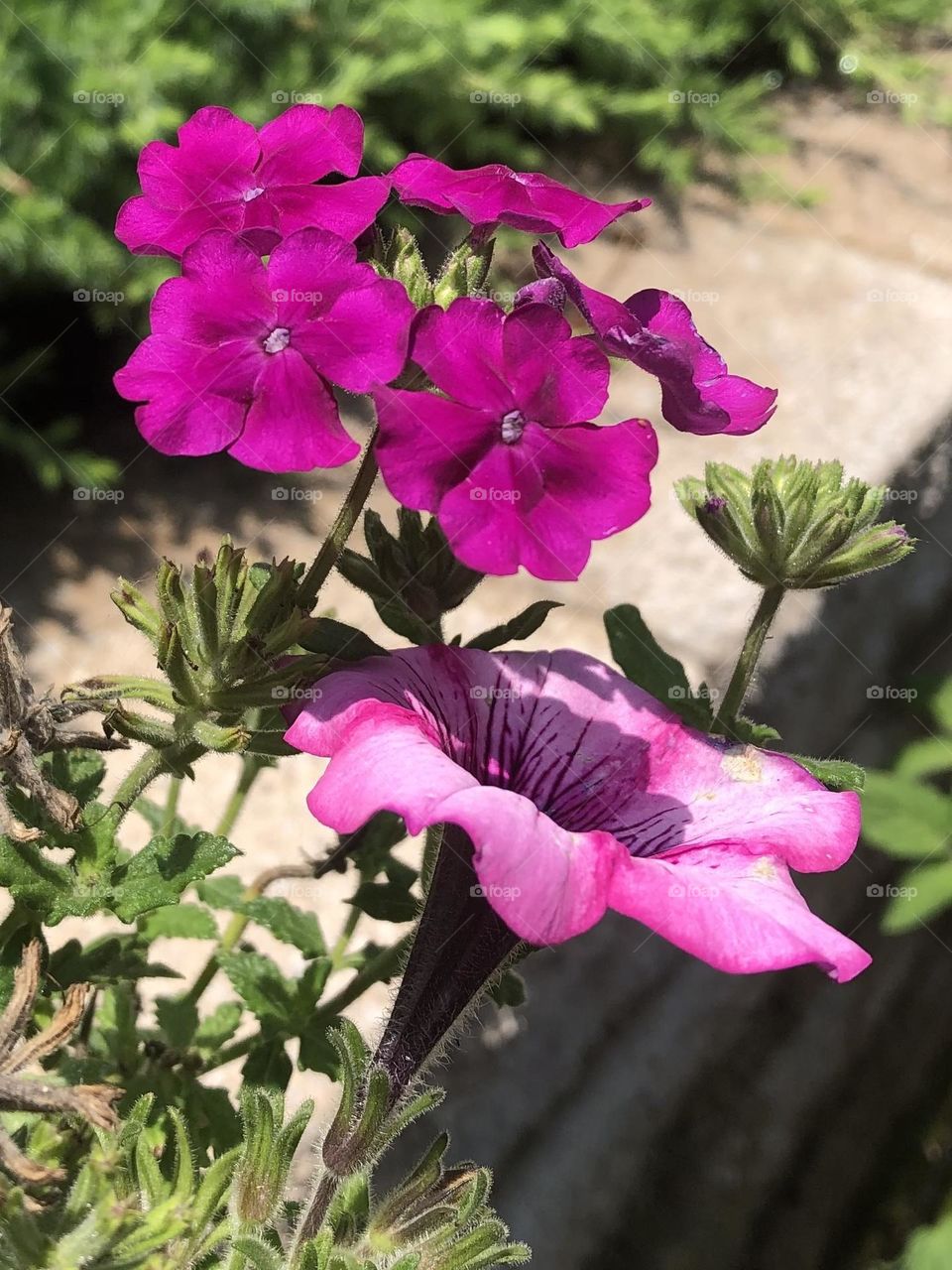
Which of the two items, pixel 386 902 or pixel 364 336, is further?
pixel 386 902

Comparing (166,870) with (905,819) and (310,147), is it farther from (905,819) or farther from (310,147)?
(905,819)

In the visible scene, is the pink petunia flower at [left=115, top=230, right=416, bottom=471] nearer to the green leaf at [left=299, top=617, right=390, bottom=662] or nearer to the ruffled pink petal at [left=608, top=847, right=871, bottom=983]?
the green leaf at [left=299, top=617, right=390, bottom=662]

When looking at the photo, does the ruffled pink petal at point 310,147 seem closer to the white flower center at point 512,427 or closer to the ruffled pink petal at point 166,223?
the ruffled pink petal at point 166,223

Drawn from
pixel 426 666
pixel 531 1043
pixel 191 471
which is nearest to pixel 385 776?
pixel 426 666

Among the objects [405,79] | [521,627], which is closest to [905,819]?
[521,627]

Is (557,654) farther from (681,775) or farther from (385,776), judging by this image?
(385,776)

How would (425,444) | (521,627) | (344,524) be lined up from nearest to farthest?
(425,444)
(344,524)
(521,627)
